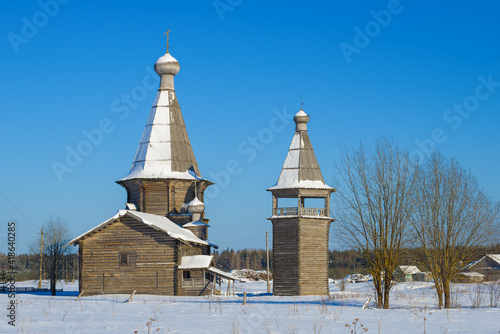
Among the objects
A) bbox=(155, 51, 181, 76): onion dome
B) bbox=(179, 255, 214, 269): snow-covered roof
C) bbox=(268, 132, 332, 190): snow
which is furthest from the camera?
bbox=(155, 51, 181, 76): onion dome

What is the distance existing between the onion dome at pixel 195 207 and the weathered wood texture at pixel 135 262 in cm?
561

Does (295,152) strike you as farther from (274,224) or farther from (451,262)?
(451,262)

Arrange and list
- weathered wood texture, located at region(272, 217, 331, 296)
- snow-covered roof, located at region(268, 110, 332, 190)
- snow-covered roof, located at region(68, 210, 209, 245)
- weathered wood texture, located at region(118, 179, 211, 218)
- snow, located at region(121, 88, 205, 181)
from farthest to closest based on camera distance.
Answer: snow, located at region(121, 88, 205, 181) → weathered wood texture, located at region(118, 179, 211, 218) → snow-covered roof, located at region(268, 110, 332, 190) → weathered wood texture, located at region(272, 217, 331, 296) → snow-covered roof, located at region(68, 210, 209, 245)

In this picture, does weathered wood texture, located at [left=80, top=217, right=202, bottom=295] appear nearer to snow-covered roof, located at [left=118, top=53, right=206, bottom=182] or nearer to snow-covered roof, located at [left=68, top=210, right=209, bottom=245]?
snow-covered roof, located at [left=68, top=210, right=209, bottom=245]

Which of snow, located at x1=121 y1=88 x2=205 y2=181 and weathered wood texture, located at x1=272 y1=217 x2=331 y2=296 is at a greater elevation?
snow, located at x1=121 y1=88 x2=205 y2=181

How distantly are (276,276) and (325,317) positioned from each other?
22.2 m

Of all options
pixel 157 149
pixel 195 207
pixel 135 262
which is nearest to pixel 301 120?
pixel 195 207

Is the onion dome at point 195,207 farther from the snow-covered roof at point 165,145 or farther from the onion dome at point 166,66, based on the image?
the onion dome at point 166,66

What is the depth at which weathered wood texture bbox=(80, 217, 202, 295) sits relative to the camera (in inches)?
1451

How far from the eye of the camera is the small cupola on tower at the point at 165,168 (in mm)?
42969

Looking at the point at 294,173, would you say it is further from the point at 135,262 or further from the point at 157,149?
the point at 135,262

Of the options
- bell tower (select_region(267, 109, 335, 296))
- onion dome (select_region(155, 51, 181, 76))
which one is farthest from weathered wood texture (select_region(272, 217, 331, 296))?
onion dome (select_region(155, 51, 181, 76))

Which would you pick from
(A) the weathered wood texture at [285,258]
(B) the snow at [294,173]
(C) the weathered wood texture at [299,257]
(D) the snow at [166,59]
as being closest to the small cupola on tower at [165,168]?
(D) the snow at [166,59]

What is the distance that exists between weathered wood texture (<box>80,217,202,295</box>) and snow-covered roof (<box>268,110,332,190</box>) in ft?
29.1
